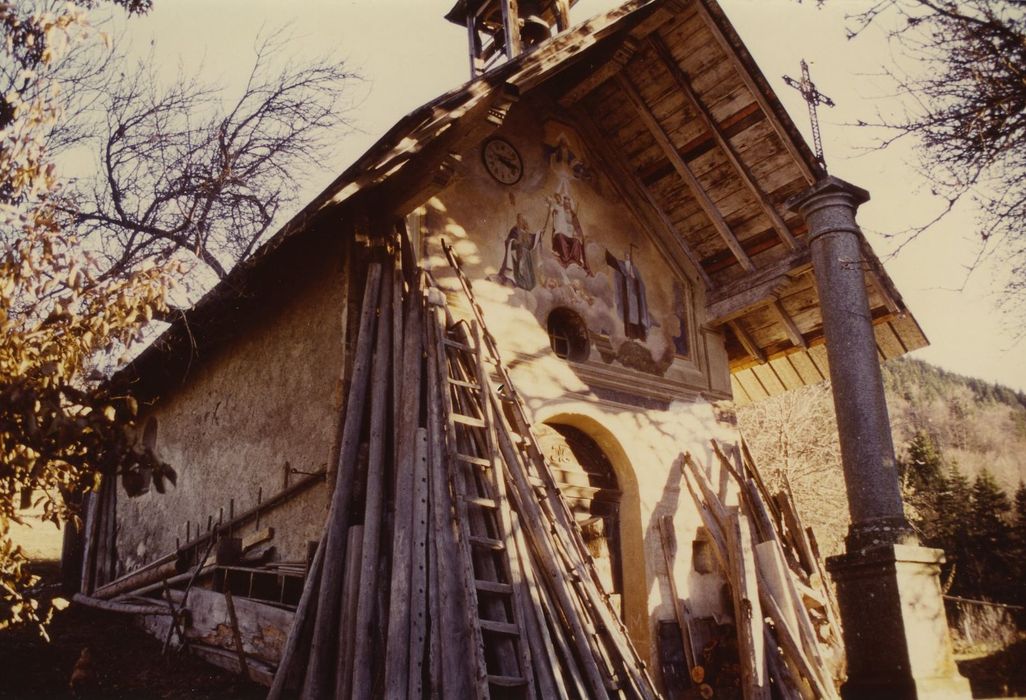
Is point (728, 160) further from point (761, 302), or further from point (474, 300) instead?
point (474, 300)

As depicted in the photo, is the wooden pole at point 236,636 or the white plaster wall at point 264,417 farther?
the white plaster wall at point 264,417

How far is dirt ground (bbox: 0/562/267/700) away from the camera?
7.71 metres

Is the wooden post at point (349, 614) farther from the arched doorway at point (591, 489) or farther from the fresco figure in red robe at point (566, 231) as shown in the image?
the fresco figure in red robe at point (566, 231)

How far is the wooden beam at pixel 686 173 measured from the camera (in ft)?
35.9

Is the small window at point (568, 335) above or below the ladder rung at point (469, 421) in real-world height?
above

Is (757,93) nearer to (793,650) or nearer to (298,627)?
(793,650)

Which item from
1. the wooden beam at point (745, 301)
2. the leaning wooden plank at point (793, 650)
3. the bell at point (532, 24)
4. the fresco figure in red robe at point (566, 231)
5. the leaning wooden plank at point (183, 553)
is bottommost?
the leaning wooden plank at point (793, 650)

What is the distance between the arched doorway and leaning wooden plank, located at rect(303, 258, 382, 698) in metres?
2.38

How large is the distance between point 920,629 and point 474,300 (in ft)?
16.5

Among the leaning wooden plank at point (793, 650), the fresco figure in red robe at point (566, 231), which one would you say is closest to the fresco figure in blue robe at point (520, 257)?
the fresco figure in red robe at point (566, 231)

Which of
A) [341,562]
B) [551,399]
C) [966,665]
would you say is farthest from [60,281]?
[966,665]

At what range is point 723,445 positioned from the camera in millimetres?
10938

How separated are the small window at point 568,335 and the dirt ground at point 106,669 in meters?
5.00

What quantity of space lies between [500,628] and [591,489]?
149 inches
